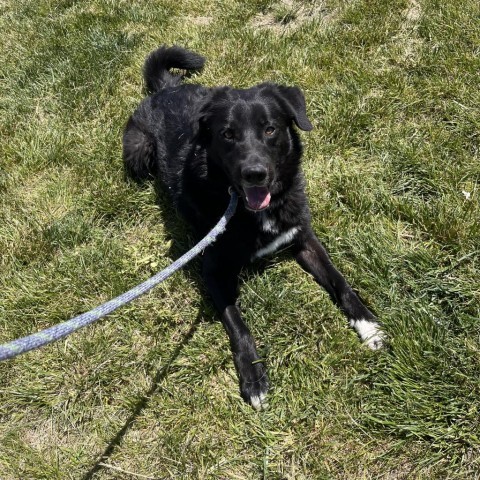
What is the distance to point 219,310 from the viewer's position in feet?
7.93

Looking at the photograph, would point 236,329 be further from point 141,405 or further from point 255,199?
point 255,199

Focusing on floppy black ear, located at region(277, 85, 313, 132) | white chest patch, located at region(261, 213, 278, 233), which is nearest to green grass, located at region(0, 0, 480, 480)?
white chest patch, located at region(261, 213, 278, 233)

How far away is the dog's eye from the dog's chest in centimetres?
47

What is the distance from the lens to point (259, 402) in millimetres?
2074

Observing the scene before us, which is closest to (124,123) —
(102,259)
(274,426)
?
(102,259)

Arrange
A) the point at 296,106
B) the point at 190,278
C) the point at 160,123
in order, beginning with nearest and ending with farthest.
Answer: the point at 296,106 < the point at 190,278 < the point at 160,123

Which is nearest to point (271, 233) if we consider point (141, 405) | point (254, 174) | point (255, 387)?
point (254, 174)

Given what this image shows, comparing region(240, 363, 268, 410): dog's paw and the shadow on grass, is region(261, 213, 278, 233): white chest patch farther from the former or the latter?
region(240, 363, 268, 410): dog's paw

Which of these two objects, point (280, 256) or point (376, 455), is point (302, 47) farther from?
point (376, 455)

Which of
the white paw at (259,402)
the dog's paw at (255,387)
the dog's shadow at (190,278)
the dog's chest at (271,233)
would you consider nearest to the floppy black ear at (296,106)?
the dog's chest at (271,233)

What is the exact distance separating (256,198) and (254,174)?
0.24 metres

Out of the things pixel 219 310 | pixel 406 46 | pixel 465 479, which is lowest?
pixel 465 479

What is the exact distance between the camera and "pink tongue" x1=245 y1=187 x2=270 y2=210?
2411 mm

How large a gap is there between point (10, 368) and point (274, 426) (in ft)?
4.87
